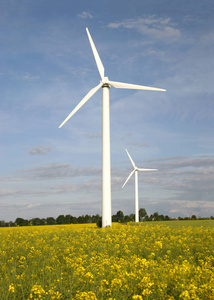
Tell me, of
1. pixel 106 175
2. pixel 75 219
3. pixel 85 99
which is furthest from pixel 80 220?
pixel 85 99

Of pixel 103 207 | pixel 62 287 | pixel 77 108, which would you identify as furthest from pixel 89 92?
pixel 62 287

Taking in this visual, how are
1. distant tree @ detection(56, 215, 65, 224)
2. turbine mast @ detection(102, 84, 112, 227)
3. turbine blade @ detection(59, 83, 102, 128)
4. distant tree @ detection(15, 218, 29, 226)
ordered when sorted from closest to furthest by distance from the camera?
1. turbine mast @ detection(102, 84, 112, 227)
2. turbine blade @ detection(59, 83, 102, 128)
3. distant tree @ detection(15, 218, 29, 226)
4. distant tree @ detection(56, 215, 65, 224)

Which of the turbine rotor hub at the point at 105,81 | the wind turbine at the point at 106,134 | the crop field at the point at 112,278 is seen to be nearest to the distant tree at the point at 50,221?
the wind turbine at the point at 106,134

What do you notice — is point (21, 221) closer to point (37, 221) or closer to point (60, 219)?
point (37, 221)

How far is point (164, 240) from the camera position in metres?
16.5

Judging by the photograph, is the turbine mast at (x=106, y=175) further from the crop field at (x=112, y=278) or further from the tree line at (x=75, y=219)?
the tree line at (x=75, y=219)

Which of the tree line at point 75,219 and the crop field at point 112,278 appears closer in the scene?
the crop field at point 112,278

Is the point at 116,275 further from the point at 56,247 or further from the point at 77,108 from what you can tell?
the point at 77,108

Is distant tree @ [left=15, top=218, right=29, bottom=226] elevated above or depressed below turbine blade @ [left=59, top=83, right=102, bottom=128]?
below

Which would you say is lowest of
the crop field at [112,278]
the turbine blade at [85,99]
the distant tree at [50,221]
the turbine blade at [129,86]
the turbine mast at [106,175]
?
the distant tree at [50,221]

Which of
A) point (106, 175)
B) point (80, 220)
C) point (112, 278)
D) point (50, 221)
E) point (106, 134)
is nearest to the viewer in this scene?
point (112, 278)

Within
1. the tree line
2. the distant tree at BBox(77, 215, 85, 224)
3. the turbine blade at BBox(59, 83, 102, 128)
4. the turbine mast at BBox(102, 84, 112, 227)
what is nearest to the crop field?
the turbine mast at BBox(102, 84, 112, 227)

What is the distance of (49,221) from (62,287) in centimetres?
6722

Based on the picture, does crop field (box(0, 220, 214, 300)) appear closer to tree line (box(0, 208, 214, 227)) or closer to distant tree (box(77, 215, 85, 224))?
tree line (box(0, 208, 214, 227))
